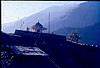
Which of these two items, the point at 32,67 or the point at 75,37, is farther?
the point at 75,37

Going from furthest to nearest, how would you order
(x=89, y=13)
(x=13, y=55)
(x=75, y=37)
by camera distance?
1. (x=89, y=13)
2. (x=75, y=37)
3. (x=13, y=55)

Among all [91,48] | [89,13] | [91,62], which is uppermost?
[89,13]

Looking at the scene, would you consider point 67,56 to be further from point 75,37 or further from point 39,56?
point 75,37

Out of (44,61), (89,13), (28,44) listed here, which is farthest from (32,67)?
(89,13)

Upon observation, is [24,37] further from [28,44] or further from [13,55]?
[13,55]

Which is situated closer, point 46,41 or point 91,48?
point 91,48

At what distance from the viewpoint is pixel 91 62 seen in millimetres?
18766

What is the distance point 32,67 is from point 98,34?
54613 millimetres

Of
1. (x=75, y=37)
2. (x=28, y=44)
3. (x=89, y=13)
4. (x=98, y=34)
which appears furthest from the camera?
(x=89, y=13)

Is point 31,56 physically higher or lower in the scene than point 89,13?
lower

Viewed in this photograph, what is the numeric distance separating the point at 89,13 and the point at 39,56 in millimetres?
99975

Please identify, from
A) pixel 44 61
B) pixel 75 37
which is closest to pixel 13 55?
pixel 44 61

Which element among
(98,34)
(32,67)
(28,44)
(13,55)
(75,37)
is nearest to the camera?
(13,55)

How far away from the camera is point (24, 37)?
22.2 m
